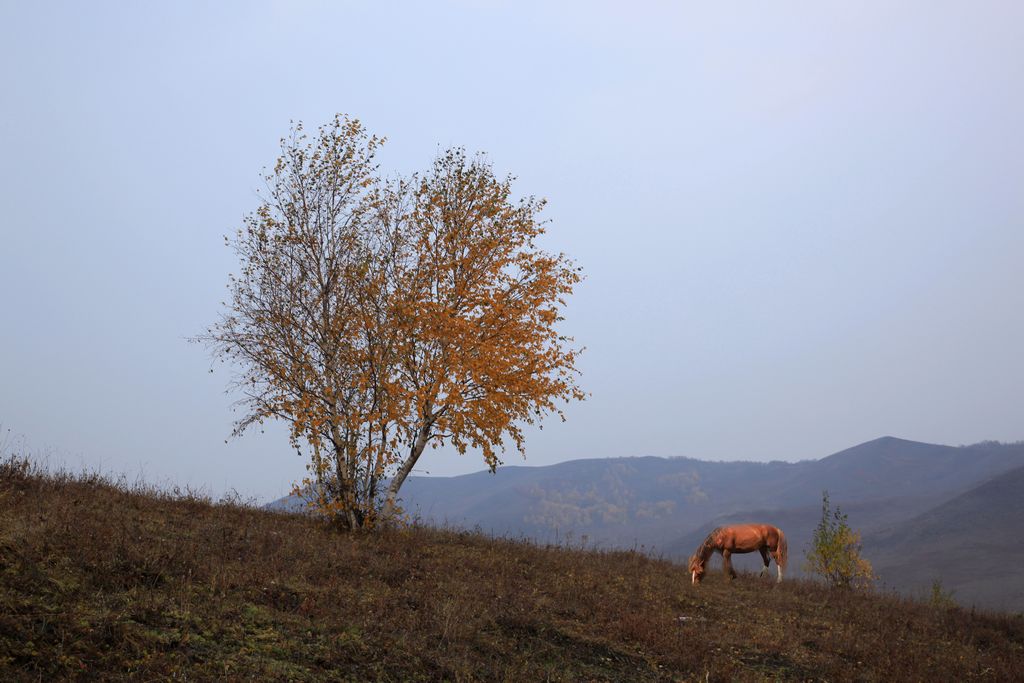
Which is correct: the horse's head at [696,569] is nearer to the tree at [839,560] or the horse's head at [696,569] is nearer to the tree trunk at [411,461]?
the tree at [839,560]

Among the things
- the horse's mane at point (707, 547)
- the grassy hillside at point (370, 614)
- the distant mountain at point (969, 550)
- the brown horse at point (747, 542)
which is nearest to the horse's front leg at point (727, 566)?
the brown horse at point (747, 542)

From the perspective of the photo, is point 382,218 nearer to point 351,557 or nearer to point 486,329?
point 486,329

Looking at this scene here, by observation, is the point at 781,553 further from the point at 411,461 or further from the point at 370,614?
the point at 370,614

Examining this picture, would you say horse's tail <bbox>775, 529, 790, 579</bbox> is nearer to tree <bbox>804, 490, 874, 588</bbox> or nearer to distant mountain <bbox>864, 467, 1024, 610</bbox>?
tree <bbox>804, 490, 874, 588</bbox>

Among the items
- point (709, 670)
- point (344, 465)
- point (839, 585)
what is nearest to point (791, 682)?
point (709, 670)

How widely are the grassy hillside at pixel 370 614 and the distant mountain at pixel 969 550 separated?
383ft

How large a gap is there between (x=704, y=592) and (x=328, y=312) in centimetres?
1238

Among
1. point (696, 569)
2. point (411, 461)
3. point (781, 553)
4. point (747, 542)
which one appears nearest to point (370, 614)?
point (411, 461)

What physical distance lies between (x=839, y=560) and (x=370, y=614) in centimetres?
1855

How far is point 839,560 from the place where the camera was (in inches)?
979

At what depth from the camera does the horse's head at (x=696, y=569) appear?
2236 centimetres

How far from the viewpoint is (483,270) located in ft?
71.3

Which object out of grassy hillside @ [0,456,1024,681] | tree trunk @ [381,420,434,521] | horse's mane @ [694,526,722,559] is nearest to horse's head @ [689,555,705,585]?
horse's mane @ [694,526,722,559]

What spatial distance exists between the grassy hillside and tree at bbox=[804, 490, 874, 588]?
→ 4.01 metres
